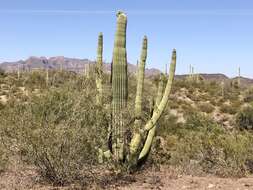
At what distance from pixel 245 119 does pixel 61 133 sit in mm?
17146

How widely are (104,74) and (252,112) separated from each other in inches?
571

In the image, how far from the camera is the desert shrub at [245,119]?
78.1 feet

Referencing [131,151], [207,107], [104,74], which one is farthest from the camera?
[207,107]

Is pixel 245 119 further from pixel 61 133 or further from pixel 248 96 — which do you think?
pixel 61 133

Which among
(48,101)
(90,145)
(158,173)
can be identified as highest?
(48,101)

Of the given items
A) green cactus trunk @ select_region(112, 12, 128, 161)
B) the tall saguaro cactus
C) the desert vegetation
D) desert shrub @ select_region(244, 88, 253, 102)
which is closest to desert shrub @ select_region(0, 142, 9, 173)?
the desert vegetation

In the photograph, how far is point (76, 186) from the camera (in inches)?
353

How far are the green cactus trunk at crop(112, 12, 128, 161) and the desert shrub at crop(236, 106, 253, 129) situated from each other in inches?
572

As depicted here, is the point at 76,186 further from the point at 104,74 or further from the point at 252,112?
the point at 252,112

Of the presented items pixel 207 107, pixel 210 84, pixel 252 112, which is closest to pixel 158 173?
pixel 252 112

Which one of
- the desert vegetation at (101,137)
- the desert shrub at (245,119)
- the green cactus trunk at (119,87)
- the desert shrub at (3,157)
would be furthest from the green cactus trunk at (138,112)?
the desert shrub at (245,119)

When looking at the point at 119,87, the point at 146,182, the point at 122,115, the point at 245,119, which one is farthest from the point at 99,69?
the point at 245,119

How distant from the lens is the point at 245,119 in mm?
24250

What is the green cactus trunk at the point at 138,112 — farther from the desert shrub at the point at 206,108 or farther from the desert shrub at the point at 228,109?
the desert shrub at the point at 206,108
